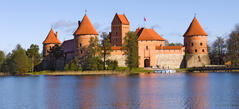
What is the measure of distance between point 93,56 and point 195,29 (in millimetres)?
17561

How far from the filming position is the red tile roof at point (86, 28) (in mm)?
57844

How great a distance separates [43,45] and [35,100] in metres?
49.1

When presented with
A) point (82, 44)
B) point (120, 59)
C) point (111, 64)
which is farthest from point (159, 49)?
point (82, 44)

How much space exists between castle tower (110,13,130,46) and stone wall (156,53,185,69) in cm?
702

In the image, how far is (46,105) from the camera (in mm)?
21016

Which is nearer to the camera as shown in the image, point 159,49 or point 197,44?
point 159,49

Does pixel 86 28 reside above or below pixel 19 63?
above

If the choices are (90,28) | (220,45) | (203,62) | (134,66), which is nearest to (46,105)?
(134,66)

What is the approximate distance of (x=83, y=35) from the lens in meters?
58.0

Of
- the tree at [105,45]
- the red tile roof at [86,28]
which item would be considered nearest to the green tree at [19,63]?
the red tile roof at [86,28]

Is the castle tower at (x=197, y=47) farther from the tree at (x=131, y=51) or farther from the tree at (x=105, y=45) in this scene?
the tree at (x=105, y=45)

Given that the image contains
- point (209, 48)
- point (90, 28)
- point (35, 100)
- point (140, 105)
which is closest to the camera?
point (140, 105)

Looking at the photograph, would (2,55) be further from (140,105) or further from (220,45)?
(140,105)

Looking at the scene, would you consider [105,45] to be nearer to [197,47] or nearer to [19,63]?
[19,63]
